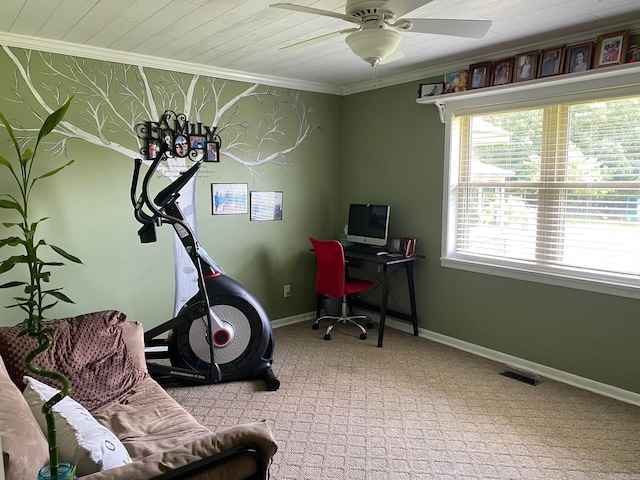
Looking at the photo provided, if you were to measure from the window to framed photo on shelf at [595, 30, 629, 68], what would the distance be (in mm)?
248

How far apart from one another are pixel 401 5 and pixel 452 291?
272 centimetres

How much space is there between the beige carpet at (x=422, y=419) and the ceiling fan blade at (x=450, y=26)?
2144 millimetres

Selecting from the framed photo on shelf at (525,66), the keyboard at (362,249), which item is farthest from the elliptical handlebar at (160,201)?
the framed photo on shelf at (525,66)

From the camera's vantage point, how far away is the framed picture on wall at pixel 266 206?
4.53 m

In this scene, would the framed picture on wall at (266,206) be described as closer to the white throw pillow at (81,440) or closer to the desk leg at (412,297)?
the desk leg at (412,297)

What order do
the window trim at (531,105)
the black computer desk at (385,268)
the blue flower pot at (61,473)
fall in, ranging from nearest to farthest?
the blue flower pot at (61,473) < the window trim at (531,105) < the black computer desk at (385,268)

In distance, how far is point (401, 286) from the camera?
461 centimetres

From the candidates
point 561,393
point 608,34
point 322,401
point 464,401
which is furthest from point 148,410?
point 608,34

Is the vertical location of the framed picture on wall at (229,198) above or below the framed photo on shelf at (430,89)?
below

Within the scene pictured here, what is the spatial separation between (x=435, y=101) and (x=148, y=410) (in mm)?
3154

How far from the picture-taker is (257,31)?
3057 mm

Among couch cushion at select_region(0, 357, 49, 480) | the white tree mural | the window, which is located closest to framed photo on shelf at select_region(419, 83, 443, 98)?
the window

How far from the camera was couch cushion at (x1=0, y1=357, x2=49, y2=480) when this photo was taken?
4.12 feet

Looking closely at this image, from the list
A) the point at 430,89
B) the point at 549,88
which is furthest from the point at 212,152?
the point at 549,88
